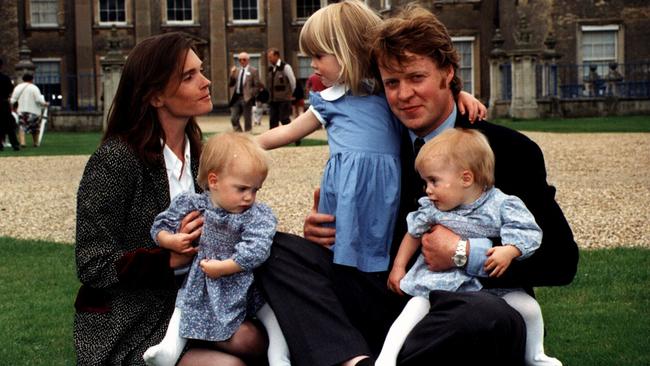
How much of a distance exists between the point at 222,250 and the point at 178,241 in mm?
148

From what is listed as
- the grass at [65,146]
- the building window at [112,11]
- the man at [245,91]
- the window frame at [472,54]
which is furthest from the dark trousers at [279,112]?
the building window at [112,11]

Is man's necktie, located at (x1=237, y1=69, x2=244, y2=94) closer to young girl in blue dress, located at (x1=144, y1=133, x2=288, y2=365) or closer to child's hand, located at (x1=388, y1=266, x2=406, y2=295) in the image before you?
young girl in blue dress, located at (x1=144, y1=133, x2=288, y2=365)

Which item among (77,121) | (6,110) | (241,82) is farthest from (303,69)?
(6,110)

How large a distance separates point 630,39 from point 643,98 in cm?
531

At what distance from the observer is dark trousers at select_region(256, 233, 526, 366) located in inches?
153

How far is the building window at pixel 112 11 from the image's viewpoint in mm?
47719

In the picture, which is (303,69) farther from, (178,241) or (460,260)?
(460,260)

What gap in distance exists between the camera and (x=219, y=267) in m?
4.11

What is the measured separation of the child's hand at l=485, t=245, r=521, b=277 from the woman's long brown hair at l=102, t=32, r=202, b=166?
Answer: 1.23 metres

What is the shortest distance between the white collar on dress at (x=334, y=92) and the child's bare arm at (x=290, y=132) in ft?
0.30

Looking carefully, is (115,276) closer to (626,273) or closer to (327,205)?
(327,205)

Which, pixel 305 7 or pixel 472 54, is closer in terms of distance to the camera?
pixel 472 54

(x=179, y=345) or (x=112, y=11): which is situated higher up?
(x=112, y=11)

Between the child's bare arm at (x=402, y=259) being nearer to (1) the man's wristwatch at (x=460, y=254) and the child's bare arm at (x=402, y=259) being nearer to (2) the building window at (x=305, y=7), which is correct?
(1) the man's wristwatch at (x=460, y=254)
